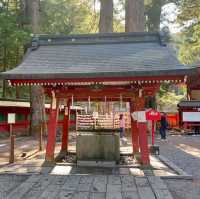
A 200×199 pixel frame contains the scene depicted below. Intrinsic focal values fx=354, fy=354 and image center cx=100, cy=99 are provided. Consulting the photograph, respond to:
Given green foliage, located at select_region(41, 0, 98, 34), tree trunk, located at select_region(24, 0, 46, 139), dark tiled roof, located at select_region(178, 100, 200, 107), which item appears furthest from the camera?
green foliage, located at select_region(41, 0, 98, 34)

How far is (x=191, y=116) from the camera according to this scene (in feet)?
78.6

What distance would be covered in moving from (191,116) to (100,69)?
53.2 feet

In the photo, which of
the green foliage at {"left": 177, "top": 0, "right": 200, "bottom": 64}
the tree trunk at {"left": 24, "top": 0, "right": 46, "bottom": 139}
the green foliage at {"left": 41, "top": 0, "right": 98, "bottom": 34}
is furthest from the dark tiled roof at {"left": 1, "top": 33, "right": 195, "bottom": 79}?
the green foliage at {"left": 177, "top": 0, "right": 200, "bottom": 64}

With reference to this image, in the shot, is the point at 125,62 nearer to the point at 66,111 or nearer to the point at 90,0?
the point at 66,111

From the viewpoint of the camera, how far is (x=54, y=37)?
37.4 feet

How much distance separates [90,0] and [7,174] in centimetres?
2305

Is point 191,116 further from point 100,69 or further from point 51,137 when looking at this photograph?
point 100,69

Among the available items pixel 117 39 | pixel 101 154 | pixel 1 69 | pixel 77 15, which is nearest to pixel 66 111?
pixel 101 154

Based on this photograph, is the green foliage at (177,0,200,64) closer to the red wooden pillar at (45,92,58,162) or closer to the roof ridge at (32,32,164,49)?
the roof ridge at (32,32,164,49)

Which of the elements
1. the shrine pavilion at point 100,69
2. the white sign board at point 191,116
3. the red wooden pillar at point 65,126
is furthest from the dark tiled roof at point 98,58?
the white sign board at point 191,116

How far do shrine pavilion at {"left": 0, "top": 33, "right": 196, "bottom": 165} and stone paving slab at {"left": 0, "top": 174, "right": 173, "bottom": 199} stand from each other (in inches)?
71.3

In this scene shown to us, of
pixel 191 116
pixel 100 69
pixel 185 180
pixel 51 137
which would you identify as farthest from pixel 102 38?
pixel 191 116

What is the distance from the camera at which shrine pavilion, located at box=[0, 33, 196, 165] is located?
29.0ft

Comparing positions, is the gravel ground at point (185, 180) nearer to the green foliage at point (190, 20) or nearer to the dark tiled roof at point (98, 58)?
the dark tiled roof at point (98, 58)
